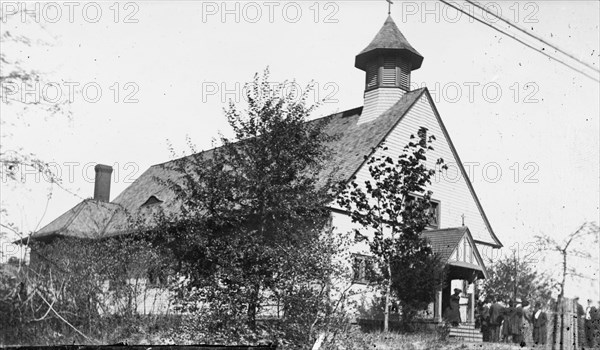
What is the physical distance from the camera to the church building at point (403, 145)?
2608 cm

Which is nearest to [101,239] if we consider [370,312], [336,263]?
[370,312]

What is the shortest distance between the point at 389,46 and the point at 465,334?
43.3 feet

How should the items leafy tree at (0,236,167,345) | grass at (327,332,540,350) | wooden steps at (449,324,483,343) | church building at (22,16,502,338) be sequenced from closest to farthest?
grass at (327,332,540,350) → leafy tree at (0,236,167,345) → wooden steps at (449,324,483,343) → church building at (22,16,502,338)

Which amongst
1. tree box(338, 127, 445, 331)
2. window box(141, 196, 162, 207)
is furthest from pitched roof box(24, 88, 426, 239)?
tree box(338, 127, 445, 331)

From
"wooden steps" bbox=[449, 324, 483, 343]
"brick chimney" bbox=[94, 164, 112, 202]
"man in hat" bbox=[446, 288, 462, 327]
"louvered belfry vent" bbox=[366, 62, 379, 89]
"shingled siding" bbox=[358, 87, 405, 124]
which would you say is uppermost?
"louvered belfry vent" bbox=[366, 62, 379, 89]

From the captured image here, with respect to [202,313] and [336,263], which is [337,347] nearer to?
[336,263]

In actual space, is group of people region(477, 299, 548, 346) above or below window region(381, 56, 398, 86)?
below

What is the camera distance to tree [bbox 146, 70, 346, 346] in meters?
15.9

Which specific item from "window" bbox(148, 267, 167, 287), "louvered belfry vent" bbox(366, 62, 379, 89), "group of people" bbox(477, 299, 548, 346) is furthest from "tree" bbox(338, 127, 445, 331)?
"louvered belfry vent" bbox(366, 62, 379, 89)

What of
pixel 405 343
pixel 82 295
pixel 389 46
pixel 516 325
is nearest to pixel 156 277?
pixel 82 295

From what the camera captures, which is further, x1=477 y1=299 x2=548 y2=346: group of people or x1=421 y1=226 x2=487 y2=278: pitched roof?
x1=421 y1=226 x2=487 y2=278: pitched roof

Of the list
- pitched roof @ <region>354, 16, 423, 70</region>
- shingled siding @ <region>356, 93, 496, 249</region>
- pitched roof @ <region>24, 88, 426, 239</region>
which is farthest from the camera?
Answer: pitched roof @ <region>354, 16, 423, 70</region>

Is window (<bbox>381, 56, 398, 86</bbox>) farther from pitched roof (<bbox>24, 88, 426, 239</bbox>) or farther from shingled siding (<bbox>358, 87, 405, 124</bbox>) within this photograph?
pitched roof (<bbox>24, 88, 426, 239</bbox>)

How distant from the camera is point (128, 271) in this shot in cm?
2038
